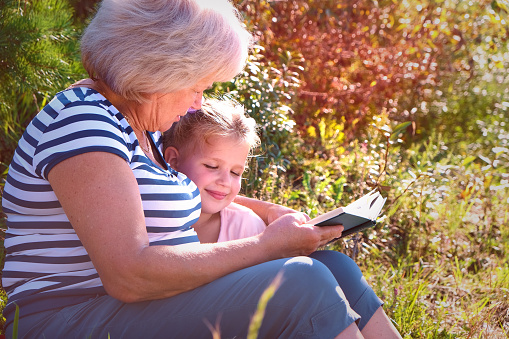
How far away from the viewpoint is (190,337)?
5.46 feet

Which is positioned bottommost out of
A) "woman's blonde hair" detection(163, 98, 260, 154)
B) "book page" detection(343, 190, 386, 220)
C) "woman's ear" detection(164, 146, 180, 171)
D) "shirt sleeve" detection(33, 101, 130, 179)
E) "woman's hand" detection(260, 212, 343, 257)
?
"woman's hand" detection(260, 212, 343, 257)

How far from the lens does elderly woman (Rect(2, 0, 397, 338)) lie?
5.18ft

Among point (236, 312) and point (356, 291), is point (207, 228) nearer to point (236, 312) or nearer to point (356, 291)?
point (356, 291)

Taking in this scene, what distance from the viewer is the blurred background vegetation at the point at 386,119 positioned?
289 cm

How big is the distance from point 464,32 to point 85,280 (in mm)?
5508

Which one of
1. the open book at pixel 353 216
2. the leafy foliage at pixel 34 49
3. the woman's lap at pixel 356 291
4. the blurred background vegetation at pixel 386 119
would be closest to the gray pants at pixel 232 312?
the open book at pixel 353 216

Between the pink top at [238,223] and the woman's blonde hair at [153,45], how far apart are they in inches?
31.5

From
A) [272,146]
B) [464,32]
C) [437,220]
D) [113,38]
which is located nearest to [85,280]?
[113,38]

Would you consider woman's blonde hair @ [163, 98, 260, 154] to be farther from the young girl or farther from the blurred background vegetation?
the blurred background vegetation

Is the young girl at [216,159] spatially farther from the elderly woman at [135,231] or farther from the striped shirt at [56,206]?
the striped shirt at [56,206]

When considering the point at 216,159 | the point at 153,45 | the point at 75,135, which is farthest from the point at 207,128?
the point at 75,135

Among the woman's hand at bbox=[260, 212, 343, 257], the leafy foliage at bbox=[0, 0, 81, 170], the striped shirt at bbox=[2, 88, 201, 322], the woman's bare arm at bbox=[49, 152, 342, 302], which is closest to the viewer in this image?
the woman's bare arm at bbox=[49, 152, 342, 302]

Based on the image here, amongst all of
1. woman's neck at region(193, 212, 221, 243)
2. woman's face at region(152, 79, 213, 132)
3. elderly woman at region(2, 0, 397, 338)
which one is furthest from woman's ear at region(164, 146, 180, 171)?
elderly woman at region(2, 0, 397, 338)

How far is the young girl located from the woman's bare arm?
0.77 m
